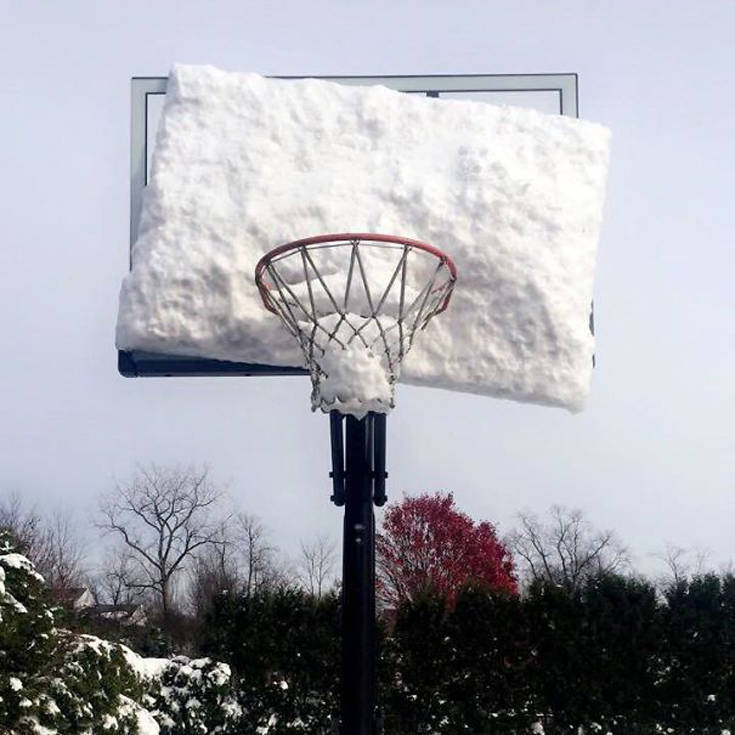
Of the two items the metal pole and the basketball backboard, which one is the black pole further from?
the basketball backboard

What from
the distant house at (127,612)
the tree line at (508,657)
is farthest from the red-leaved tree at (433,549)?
the tree line at (508,657)

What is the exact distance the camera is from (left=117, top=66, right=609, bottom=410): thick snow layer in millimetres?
5617

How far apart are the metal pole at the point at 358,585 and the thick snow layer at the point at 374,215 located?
50 centimetres

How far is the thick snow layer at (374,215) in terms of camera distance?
18.4 ft

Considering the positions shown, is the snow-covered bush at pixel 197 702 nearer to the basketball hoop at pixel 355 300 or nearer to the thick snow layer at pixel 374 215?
the thick snow layer at pixel 374 215

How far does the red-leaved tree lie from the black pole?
16.2 meters

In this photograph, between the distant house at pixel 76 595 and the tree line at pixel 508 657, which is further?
the distant house at pixel 76 595

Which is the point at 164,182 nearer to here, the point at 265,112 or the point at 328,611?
the point at 265,112

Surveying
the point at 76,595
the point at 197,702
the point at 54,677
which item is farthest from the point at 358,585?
the point at 76,595

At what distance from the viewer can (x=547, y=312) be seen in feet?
18.6

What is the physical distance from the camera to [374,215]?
18.8ft

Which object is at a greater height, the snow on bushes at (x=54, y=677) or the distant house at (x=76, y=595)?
the snow on bushes at (x=54, y=677)

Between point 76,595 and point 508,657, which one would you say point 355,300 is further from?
point 76,595

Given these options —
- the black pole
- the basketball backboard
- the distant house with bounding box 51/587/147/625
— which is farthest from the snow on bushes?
the distant house with bounding box 51/587/147/625
